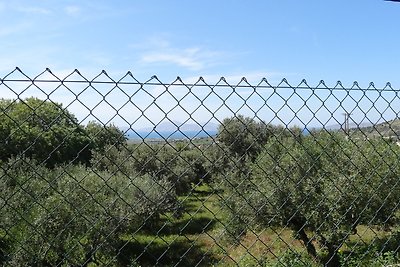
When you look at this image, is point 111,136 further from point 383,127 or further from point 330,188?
point 330,188

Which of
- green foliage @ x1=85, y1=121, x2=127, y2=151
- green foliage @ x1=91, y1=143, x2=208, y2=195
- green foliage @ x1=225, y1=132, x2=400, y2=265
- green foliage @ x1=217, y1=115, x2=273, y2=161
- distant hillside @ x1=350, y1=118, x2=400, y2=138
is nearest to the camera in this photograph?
green foliage @ x1=85, y1=121, x2=127, y2=151

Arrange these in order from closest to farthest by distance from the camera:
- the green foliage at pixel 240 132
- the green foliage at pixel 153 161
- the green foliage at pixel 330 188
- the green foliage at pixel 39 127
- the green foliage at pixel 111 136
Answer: the green foliage at pixel 39 127, the green foliage at pixel 111 136, the green foliage at pixel 153 161, the green foliage at pixel 240 132, the green foliage at pixel 330 188

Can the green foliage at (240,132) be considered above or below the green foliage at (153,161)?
above

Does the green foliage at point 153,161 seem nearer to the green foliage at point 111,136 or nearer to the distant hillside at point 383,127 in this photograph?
the green foliage at point 111,136

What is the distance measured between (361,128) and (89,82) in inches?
83.7

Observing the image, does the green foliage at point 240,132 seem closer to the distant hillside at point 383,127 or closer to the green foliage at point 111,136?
the green foliage at point 111,136

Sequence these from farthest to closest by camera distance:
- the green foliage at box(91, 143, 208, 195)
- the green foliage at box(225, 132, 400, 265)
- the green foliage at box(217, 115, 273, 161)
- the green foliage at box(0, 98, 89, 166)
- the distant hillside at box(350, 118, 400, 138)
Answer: the green foliage at box(225, 132, 400, 265) < the distant hillside at box(350, 118, 400, 138) < the green foliage at box(217, 115, 273, 161) < the green foliage at box(91, 143, 208, 195) < the green foliage at box(0, 98, 89, 166)

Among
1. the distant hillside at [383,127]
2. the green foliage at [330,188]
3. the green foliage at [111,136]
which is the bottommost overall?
the green foliage at [330,188]

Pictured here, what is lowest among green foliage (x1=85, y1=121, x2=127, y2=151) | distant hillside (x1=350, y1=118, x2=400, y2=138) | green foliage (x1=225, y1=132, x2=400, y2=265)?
green foliage (x1=225, y1=132, x2=400, y2=265)

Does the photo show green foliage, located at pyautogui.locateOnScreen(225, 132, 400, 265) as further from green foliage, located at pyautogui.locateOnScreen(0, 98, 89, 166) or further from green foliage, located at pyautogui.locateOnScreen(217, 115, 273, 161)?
green foliage, located at pyautogui.locateOnScreen(0, 98, 89, 166)

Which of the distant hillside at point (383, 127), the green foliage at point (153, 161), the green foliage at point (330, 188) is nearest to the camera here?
the green foliage at point (153, 161)

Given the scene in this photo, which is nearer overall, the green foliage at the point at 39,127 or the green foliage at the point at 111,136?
the green foliage at the point at 39,127

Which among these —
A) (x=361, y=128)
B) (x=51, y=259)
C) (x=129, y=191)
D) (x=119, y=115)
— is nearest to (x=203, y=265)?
(x=129, y=191)

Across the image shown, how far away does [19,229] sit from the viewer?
9.83m
